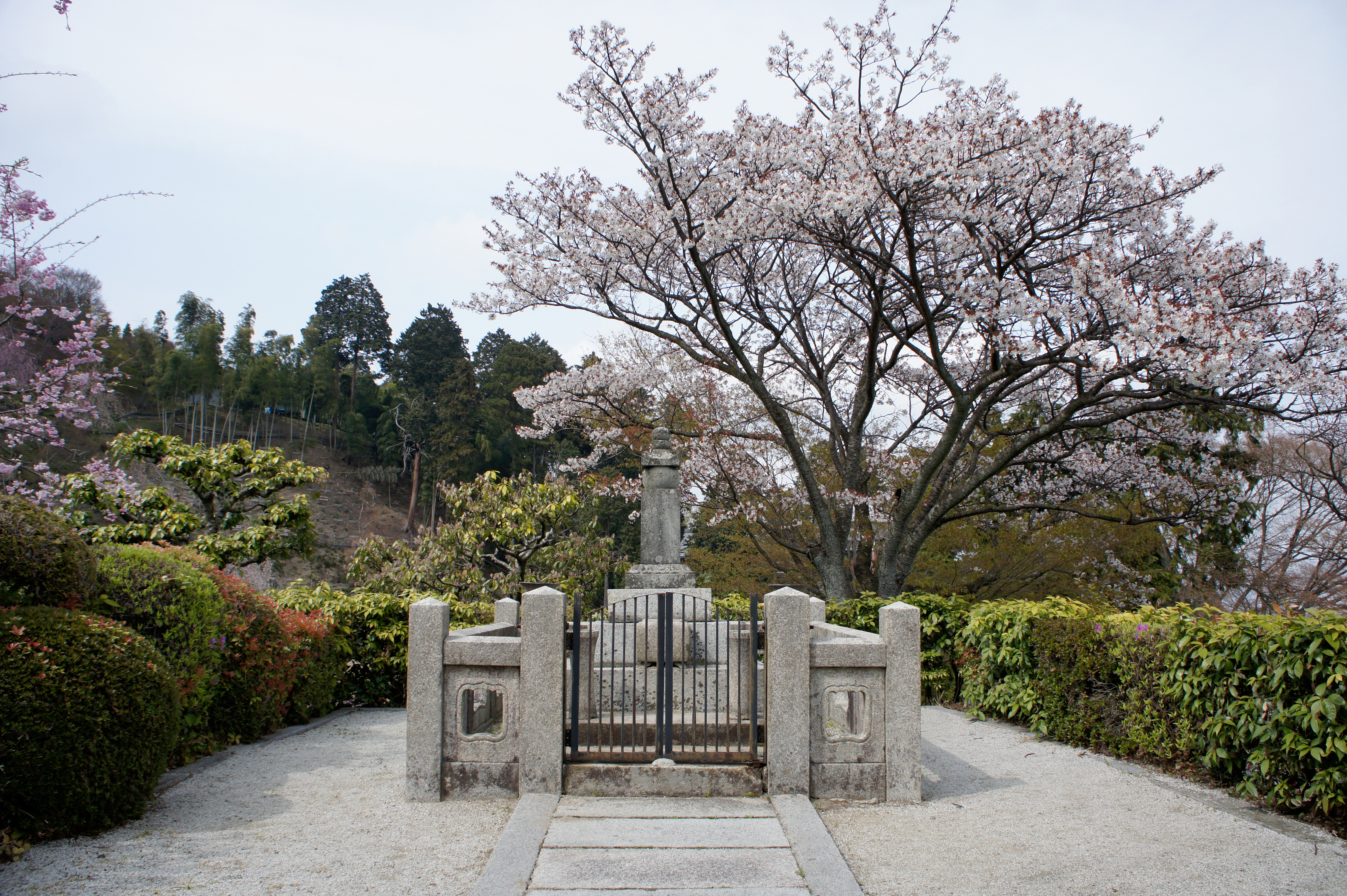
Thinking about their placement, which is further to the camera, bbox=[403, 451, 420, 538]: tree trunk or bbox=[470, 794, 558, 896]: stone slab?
bbox=[403, 451, 420, 538]: tree trunk

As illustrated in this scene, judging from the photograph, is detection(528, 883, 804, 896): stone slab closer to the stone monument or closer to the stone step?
the stone step

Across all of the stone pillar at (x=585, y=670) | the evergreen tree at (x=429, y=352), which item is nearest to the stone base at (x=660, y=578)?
the stone pillar at (x=585, y=670)

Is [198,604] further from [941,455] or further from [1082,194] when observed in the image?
[1082,194]

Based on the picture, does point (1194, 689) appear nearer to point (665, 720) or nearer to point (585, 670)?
point (665, 720)

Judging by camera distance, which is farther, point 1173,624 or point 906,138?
point 906,138

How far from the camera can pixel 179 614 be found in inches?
263

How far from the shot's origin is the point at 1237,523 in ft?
55.6

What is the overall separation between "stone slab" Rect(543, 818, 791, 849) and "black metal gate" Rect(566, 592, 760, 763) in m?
0.60

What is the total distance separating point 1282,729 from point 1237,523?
14283mm

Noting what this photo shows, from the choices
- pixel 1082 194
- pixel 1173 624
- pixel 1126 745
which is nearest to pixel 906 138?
pixel 1082 194

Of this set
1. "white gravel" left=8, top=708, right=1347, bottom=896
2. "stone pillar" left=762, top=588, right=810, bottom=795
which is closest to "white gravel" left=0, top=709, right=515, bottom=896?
"white gravel" left=8, top=708, right=1347, bottom=896

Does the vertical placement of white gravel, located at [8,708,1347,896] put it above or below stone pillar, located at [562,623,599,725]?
below

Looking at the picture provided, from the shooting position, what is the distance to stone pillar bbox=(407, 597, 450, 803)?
228 inches

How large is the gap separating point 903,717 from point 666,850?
2.15 meters
